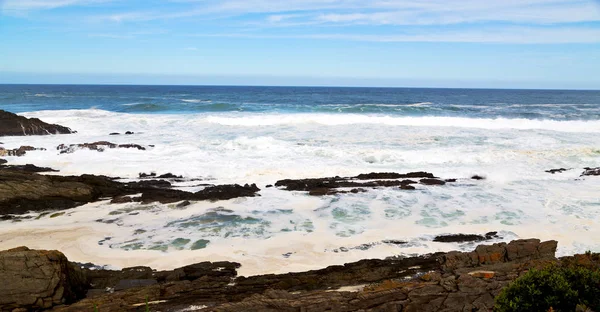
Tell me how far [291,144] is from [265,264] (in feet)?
52.1

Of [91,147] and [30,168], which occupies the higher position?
[91,147]

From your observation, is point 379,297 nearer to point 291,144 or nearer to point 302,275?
point 302,275

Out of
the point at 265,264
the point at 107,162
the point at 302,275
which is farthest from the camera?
the point at 107,162

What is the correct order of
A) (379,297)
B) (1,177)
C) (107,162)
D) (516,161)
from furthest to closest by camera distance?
(516,161) < (107,162) < (1,177) < (379,297)

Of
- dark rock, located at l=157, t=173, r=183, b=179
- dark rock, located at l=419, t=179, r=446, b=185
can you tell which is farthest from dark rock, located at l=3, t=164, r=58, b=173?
dark rock, located at l=419, t=179, r=446, b=185

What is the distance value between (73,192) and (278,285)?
8.54 metres

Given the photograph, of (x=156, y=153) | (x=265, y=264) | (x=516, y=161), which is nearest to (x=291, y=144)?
(x=156, y=153)

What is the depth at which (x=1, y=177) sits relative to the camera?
13.4 meters

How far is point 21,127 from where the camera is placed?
26.5 m

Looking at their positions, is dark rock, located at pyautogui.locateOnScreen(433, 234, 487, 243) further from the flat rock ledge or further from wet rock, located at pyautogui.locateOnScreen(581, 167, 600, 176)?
wet rock, located at pyautogui.locateOnScreen(581, 167, 600, 176)

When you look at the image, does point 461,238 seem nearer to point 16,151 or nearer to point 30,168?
point 30,168

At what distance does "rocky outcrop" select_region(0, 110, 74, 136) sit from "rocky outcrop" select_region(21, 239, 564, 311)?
21.7m

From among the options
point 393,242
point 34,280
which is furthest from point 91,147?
Answer: point 393,242

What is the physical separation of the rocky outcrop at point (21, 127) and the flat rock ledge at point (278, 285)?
71.2ft
